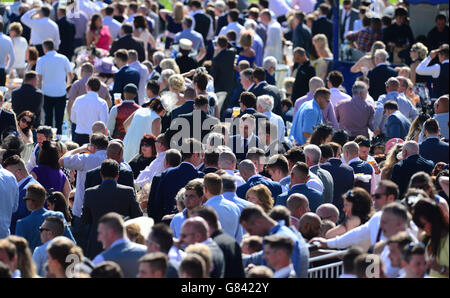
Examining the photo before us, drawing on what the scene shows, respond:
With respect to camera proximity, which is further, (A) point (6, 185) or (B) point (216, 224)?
(A) point (6, 185)

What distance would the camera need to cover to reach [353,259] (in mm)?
6285

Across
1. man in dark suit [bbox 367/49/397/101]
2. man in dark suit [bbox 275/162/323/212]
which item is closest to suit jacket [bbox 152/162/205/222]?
man in dark suit [bbox 275/162/323/212]

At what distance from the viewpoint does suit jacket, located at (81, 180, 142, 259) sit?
27.9ft

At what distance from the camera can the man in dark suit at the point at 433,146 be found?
1020cm

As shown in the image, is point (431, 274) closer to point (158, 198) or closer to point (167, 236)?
point (167, 236)

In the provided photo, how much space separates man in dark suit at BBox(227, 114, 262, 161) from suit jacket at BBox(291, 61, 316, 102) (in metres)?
3.70

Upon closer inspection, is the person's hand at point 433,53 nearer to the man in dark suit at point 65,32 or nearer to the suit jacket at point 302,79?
the suit jacket at point 302,79

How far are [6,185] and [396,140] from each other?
4622 millimetres

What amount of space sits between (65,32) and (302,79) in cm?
564

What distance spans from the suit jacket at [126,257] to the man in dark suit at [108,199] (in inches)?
67.5

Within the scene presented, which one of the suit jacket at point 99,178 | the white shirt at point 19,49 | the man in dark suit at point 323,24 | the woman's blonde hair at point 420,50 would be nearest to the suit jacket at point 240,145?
the suit jacket at point 99,178
